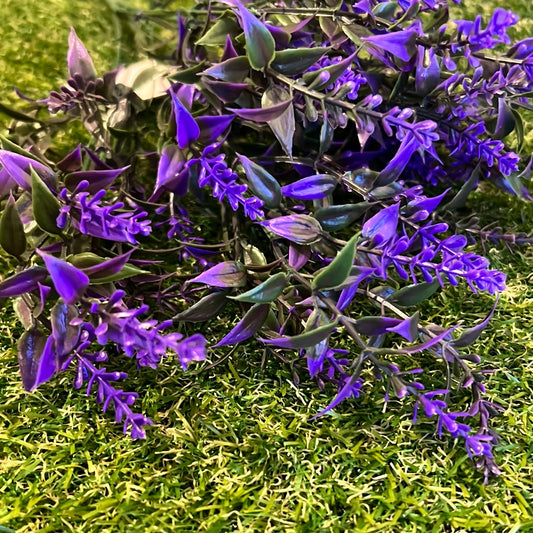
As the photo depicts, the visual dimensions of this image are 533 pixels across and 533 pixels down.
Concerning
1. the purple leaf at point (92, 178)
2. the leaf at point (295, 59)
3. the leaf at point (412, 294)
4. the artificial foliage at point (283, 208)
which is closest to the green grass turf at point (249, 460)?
the artificial foliage at point (283, 208)

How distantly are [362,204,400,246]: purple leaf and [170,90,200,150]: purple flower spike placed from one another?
23 centimetres

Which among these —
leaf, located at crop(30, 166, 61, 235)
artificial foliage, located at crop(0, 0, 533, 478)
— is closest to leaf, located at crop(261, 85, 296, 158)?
artificial foliage, located at crop(0, 0, 533, 478)

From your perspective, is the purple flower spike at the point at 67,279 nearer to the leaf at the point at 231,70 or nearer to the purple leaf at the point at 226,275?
the purple leaf at the point at 226,275

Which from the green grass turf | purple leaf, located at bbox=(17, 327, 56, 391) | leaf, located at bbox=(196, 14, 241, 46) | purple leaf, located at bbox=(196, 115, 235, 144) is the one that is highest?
leaf, located at bbox=(196, 14, 241, 46)

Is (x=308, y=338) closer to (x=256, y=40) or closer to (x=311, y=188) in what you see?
(x=311, y=188)

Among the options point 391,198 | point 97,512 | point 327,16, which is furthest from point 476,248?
point 97,512

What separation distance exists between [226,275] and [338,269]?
6.1 inches

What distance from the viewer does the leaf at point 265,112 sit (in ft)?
2.06

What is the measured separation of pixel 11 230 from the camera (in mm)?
632

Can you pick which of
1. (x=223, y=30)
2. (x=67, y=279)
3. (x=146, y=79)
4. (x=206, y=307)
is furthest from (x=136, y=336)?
(x=146, y=79)

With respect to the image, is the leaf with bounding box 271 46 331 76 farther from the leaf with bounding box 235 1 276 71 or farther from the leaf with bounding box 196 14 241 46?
the leaf with bounding box 196 14 241 46

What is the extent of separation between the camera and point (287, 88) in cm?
69

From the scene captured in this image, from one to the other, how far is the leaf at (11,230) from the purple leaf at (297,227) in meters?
0.27

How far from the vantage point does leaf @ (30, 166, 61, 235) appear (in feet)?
Answer: 1.87
